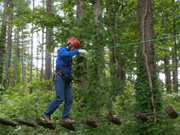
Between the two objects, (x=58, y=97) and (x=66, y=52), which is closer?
(x=66, y=52)

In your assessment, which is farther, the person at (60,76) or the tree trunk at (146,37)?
the tree trunk at (146,37)

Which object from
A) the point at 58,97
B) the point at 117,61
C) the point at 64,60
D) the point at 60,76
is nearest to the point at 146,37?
the point at 117,61

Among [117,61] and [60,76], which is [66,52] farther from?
[117,61]

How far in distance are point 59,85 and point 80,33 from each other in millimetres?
2004

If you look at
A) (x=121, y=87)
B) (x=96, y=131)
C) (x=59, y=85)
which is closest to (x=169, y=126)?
(x=121, y=87)

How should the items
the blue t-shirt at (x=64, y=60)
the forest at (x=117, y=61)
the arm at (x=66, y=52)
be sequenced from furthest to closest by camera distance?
the forest at (x=117, y=61)
the blue t-shirt at (x=64, y=60)
the arm at (x=66, y=52)

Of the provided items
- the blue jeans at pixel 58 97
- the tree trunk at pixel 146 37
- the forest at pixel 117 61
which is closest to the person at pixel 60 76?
the blue jeans at pixel 58 97

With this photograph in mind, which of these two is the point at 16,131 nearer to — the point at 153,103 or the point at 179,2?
the point at 153,103

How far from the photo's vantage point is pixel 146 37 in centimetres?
586

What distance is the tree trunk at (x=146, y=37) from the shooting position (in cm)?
566

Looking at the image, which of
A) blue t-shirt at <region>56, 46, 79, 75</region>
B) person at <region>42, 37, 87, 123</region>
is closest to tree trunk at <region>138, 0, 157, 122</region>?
person at <region>42, 37, 87, 123</region>

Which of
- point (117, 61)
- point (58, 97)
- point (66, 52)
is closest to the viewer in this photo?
point (66, 52)

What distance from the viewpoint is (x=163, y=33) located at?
6707 mm

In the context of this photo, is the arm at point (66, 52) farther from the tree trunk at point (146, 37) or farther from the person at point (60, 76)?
the tree trunk at point (146, 37)
